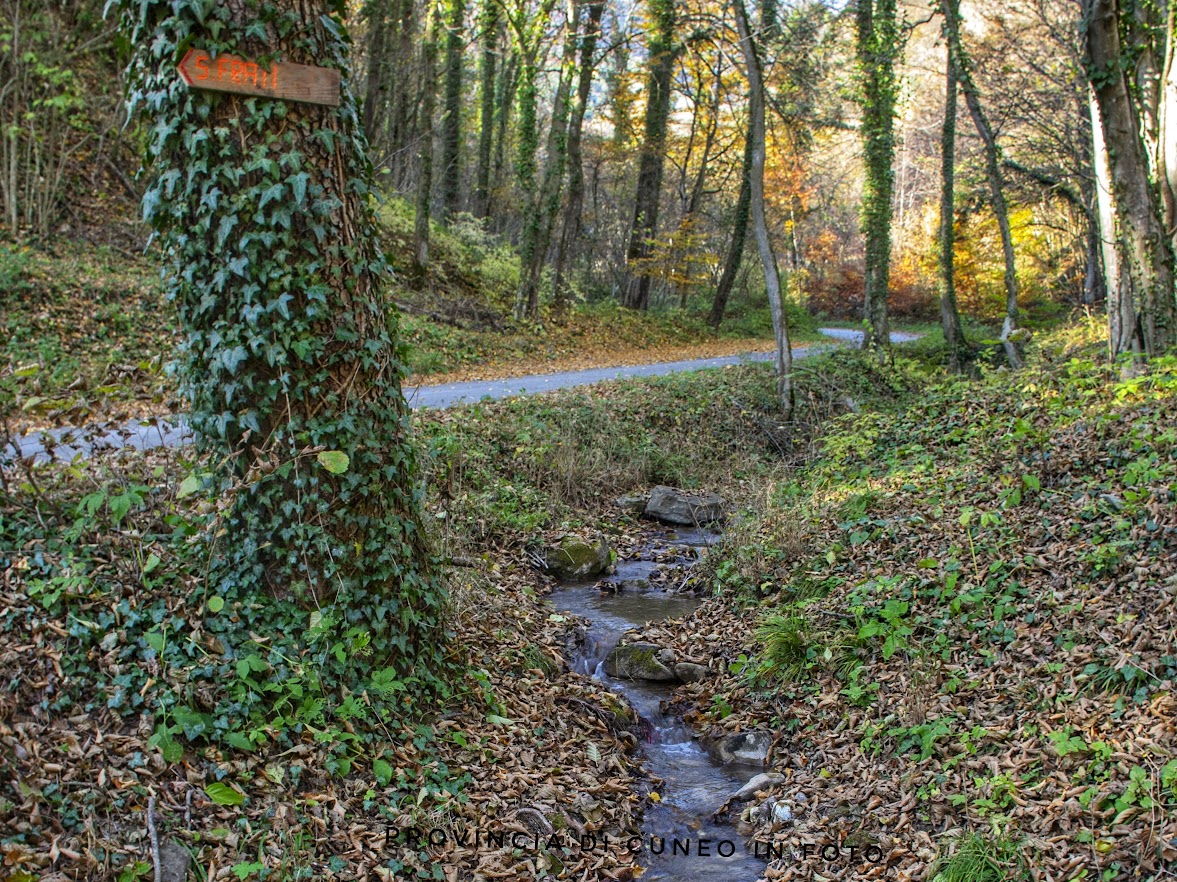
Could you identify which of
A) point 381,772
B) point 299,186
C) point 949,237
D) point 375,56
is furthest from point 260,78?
point 949,237

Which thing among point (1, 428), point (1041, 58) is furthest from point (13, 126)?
point (1041, 58)

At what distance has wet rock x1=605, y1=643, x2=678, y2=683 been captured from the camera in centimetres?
716

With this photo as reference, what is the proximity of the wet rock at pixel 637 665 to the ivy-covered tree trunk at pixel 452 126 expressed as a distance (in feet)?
60.0

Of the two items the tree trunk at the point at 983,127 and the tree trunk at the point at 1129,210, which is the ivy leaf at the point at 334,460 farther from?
the tree trunk at the point at 983,127

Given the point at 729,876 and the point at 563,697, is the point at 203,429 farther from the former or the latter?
the point at 729,876

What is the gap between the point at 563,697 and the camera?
20.6 ft

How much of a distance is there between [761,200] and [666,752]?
403 inches

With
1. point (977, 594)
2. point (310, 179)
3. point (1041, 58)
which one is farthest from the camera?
point (1041, 58)

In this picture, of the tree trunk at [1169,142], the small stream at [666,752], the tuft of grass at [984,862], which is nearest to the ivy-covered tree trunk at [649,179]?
the tree trunk at [1169,142]

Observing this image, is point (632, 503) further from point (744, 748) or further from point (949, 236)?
point (949, 236)

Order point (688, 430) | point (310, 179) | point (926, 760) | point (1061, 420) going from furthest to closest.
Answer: point (688, 430) → point (1061, 420) → point (926, 760) → point (310, 179)

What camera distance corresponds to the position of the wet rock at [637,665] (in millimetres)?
7160

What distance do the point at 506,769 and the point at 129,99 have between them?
4440 mm

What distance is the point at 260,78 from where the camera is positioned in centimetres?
446
